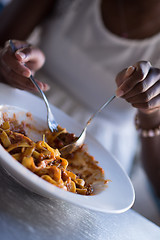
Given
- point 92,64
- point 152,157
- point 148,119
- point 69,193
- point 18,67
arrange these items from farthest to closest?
point 92,64 < point 152,157 < point 148,119 < point 18,67 < point 69,193

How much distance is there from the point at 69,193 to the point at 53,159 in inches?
6.1

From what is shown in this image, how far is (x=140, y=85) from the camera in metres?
0.79

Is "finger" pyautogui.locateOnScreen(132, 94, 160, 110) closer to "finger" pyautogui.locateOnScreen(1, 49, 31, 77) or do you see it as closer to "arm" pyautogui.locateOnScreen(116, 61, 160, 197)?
"arm" pyautogui.locateOnScreen(116, 61, 160, 197)

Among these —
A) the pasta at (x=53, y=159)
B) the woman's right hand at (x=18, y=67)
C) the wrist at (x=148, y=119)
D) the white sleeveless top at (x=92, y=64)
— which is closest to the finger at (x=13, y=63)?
the woman's right hand at (x=18, y=67)

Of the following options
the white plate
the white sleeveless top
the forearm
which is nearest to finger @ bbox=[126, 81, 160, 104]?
the white plate

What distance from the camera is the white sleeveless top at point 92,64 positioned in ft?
4.74

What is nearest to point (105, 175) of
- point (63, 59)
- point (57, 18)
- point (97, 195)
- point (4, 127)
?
point (97, 195)

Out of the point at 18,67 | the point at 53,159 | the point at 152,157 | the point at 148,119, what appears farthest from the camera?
the point at 152,157

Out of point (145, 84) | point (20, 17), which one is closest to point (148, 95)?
point (145, 84)

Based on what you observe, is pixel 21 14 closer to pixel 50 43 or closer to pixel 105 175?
pixel 50 43

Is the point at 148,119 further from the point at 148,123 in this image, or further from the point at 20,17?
the point at 20,17

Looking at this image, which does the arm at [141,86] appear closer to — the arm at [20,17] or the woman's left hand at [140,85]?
the woman's left hand at [140,85]

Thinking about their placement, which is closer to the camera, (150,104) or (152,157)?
(150,104)

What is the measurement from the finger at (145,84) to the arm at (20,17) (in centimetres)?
92
